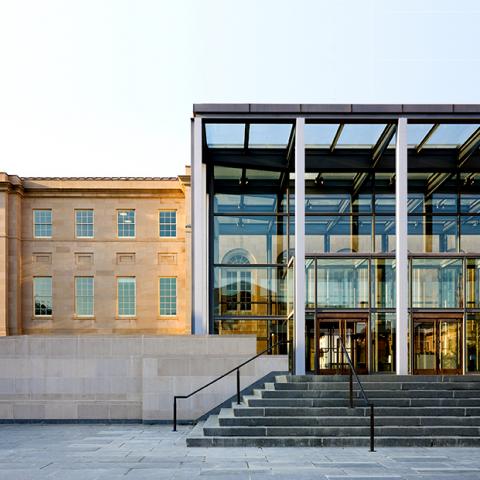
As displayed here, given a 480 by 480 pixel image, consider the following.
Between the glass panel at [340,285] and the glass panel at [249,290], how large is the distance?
8.03 ft

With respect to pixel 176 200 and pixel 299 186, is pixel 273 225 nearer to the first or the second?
pixel 299 186

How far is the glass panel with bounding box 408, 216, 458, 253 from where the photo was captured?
24625mm

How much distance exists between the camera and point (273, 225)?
25922mm

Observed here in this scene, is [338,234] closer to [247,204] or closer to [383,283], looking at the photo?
[383,283]

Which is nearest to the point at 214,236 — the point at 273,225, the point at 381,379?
the point at 273,225

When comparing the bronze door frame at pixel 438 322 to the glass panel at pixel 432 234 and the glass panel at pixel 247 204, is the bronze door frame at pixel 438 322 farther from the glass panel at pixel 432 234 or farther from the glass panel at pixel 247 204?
the glass panel at pixel 247 204

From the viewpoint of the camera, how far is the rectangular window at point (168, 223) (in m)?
39.1

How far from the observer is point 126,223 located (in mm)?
39344

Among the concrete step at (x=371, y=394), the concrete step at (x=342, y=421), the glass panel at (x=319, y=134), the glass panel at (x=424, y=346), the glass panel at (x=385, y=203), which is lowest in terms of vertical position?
the concrete step at (x=342, y=421)

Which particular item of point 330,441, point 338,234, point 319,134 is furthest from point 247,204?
point 330,441

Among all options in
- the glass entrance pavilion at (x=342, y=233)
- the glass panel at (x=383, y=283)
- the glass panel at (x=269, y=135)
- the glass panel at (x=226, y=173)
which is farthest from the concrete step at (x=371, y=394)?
the glass panel at (x=226, y=173)

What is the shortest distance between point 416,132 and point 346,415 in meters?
11.4

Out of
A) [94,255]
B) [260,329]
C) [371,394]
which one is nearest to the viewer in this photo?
[371,394]

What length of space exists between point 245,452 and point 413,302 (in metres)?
11.1
